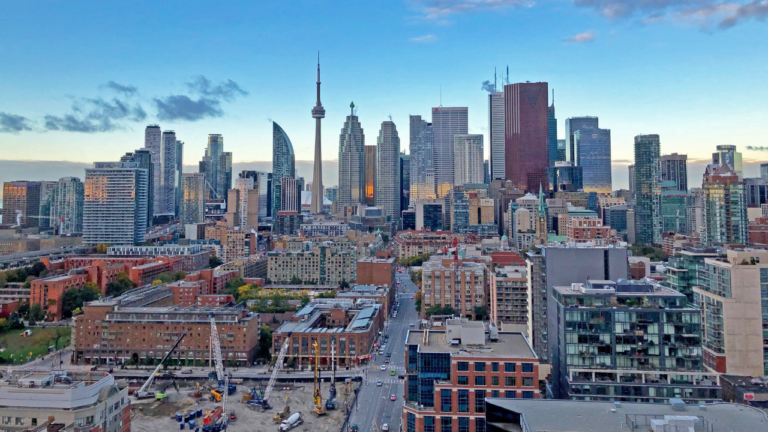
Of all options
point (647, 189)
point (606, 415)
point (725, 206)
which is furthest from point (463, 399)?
point (647, 189)

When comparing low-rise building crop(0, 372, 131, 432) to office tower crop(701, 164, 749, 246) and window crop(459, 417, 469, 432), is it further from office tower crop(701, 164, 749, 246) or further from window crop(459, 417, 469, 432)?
office tower crop(701, 164, 749, 246)

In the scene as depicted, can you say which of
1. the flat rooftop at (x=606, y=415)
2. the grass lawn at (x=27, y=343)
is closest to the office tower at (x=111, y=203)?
the grass lawn at (x=27, y=343)

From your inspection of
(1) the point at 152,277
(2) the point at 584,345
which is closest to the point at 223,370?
(2) the point at 584,345

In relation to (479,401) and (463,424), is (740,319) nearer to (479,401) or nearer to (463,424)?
(479,401)

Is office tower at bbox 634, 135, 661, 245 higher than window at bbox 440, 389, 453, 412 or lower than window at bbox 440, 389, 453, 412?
higher

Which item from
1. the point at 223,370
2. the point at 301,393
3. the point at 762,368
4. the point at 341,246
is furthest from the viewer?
the point at 341,246

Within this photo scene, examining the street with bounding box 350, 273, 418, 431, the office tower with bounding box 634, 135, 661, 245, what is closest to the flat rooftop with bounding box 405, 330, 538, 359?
the street with bounding box 350, 273, 418, 431

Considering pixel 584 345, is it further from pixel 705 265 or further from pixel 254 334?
pixel 254 334
